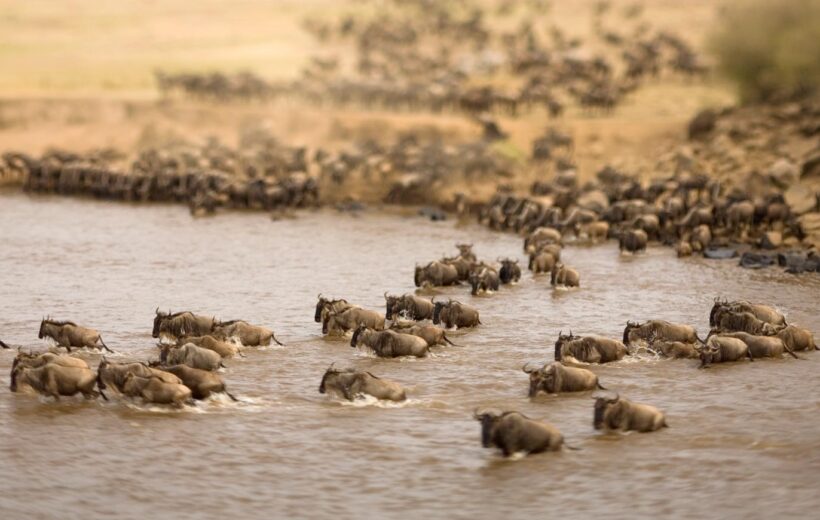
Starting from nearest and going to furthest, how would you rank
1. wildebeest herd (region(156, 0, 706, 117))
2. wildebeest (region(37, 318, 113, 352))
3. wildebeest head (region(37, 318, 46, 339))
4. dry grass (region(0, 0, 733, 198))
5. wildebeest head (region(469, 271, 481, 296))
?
1. wildebeest (region(37, 318, 113, 352))
2. wildebeest head (region(37, 318, 46, 339))
3. wildebeest head (region(469, 271, 481, 296))
4. dry grass (region(0, 0, 733, 198))
5. wildebeest herd (region(156, 0, 706, 117))

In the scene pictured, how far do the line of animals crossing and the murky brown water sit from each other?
0.76 ft

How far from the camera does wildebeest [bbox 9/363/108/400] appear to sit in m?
16.4

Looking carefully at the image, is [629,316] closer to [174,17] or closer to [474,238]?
[474,238]

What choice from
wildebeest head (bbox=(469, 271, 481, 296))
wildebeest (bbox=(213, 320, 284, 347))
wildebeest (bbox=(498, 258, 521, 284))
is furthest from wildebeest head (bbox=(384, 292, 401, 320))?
wildebeest (bbox=(498, 258, 521, 284))

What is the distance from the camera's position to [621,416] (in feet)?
49.9

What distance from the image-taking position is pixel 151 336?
2059 cm

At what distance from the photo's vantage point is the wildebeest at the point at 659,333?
19.4 metres

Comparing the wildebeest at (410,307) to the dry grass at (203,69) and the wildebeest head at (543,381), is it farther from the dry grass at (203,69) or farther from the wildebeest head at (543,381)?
the dry grass at (203,69)

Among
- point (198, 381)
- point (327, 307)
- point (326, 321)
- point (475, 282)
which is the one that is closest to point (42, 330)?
point (198, 381)

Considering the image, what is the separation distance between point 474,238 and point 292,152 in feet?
38.8

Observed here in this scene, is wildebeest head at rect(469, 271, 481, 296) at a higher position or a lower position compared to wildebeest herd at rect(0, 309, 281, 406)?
higher

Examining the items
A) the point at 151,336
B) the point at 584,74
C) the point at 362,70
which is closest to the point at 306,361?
the point at 151,336

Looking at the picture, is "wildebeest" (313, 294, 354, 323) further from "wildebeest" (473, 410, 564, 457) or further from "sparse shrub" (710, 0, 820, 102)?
"sparse shrub" (710, 0, 820, 102)

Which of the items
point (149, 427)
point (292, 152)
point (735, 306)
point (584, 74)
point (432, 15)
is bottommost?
point (149, 427)
